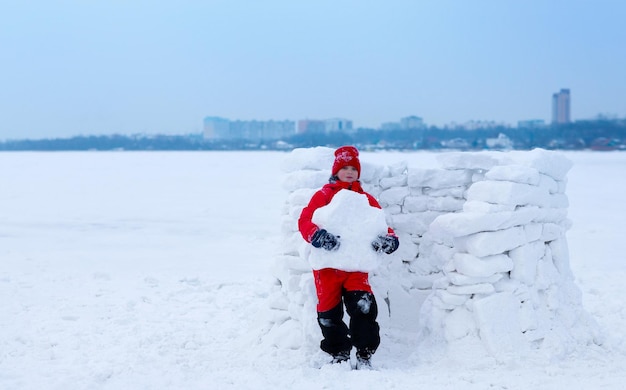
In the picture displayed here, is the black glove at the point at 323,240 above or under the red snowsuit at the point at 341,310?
above

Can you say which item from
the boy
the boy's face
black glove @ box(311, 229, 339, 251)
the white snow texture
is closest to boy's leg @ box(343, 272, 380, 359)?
the boy

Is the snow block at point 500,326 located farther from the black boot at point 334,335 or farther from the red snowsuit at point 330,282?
the black boot at point 334,335

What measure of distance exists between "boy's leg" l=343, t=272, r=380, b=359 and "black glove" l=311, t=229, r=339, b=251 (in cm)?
32

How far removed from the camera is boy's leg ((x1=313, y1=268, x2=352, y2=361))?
13.8ft

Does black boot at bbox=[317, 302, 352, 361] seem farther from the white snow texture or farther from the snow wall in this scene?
the white snow texture

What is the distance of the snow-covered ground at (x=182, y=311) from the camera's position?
4.01m

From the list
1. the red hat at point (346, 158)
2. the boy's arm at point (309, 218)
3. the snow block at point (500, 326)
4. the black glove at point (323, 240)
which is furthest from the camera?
the red hat at point (346, 158)

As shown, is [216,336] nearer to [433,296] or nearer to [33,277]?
[433,296]

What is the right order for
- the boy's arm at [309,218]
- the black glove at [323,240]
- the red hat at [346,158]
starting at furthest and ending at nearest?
the red hat at [346,158], the boy's arm at [309,218], the black glove at [323,240]

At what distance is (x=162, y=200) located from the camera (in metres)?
18.0

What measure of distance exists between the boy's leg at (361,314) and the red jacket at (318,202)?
0.41 meters

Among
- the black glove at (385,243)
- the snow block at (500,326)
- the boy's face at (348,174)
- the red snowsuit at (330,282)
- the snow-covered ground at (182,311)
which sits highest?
the boy's face at (348,174)

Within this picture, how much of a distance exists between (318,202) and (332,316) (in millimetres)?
748

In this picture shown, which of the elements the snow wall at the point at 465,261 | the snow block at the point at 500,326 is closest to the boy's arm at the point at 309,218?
the snow wall at the point at 465,261
